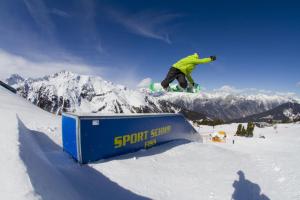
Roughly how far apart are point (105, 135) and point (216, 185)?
5.08 m

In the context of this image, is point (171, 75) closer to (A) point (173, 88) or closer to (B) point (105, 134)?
(A) point (173, 88)

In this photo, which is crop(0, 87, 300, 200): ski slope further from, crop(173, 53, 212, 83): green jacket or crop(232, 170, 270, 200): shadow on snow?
crop(173, 53, 212, 83): green jacket

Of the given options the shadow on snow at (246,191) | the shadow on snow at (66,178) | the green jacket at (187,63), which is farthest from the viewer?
the green jacket at (187,63)

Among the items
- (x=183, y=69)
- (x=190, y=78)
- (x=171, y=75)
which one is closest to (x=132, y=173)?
(x=171, y=75)

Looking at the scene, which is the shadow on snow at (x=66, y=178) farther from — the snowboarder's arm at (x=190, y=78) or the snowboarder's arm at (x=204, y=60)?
the snowboarder's arm at (x=204, y=60)

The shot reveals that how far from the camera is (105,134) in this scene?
9430mm

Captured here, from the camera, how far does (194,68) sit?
34.3 feet

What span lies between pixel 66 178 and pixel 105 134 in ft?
10.2

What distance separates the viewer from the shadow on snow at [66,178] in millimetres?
4785

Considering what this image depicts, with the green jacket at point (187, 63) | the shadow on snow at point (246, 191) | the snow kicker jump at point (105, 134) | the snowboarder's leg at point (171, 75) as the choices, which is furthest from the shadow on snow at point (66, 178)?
the green jacket at point (187, 63)

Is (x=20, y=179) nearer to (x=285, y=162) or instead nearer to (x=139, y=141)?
(x=139, y=141)

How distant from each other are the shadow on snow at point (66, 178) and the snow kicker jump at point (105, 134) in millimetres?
645

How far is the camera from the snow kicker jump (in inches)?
333

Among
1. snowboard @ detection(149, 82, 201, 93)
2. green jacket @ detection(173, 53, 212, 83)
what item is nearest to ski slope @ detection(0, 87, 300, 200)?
snowboard @ detection(149, 82, 201, 93)
